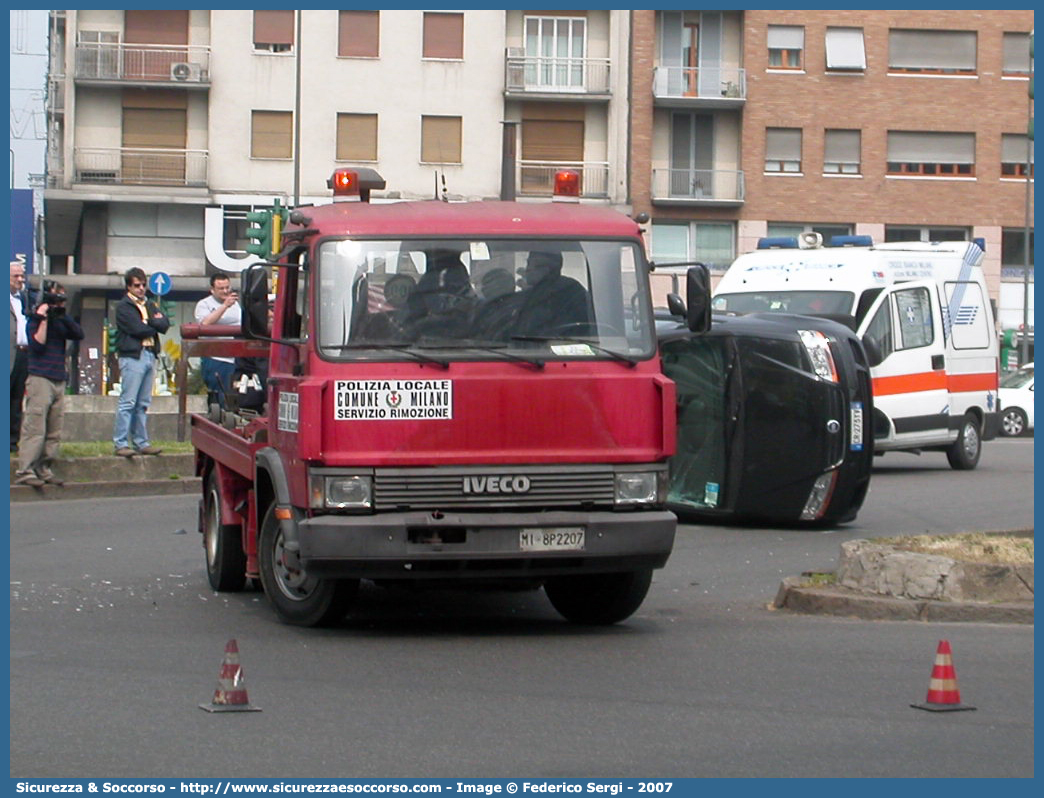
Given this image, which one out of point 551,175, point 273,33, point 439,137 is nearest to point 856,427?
point 551,175

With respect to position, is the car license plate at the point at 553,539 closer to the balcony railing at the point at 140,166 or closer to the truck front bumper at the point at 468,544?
the truck front bumper at the point at 468,544

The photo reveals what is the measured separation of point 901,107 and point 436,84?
14.0m

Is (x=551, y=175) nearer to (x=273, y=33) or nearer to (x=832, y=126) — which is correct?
(x=832, y=126)

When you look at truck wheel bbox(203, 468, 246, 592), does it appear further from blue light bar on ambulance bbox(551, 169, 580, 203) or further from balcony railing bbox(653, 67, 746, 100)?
balcony railing bbox(653, 67, 746, 100)

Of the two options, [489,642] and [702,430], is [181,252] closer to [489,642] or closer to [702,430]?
[702,430]

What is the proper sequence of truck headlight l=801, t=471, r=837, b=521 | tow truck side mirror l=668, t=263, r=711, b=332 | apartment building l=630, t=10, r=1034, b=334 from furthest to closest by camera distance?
apartment building l=630, t=10, r=1034, b=334 → truck headlight l=801, t=471, r=837, b=521 → tow truck side mirror l=668, t=263, r=711, b=332

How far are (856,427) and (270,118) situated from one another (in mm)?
39643

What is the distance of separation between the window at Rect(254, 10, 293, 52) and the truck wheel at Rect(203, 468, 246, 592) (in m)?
42.2

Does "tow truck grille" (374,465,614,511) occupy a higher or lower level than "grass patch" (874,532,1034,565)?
higher

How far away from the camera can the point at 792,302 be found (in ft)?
72.4

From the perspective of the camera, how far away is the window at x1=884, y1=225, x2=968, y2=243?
54000mm

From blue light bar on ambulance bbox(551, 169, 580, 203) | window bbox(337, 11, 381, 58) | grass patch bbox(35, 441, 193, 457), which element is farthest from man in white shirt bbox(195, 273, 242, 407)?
window bbox(337, 11, 381, 58)
